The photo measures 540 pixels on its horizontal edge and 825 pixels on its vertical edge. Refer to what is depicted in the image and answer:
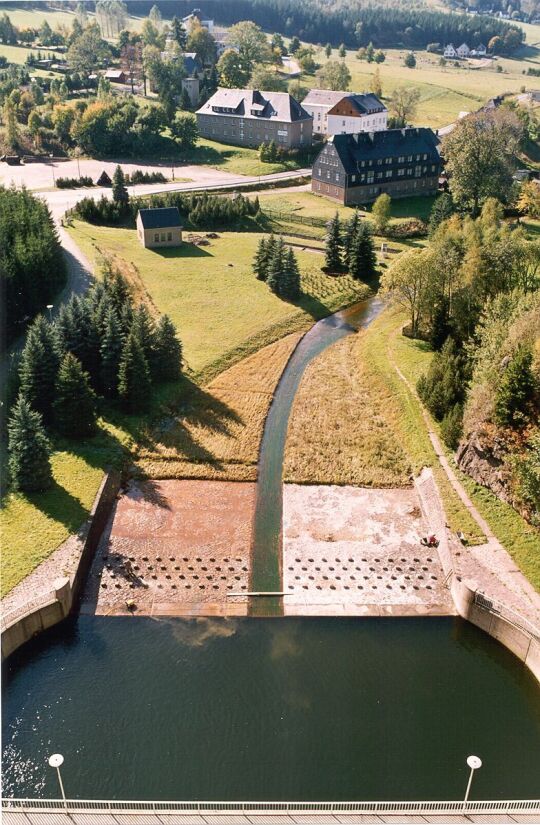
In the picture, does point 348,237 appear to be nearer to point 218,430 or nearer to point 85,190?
point 218,430

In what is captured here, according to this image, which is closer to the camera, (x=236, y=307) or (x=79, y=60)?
(x=236, y=307)

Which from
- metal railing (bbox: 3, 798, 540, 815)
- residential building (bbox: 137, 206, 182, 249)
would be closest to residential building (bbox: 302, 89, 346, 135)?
residential building (bbox: 137, 206, 182, 249)

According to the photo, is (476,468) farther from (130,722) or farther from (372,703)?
(130,722)

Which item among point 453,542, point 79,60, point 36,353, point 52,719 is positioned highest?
point 79,60

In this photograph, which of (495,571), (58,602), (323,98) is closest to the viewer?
(58,602)

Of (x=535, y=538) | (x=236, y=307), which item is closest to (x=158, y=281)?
(x=236, y=307)

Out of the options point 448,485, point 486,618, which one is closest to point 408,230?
point 448,485

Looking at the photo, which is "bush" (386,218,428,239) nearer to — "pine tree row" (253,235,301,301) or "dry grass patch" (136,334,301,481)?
"pine tree row" (253,235,301,301)
